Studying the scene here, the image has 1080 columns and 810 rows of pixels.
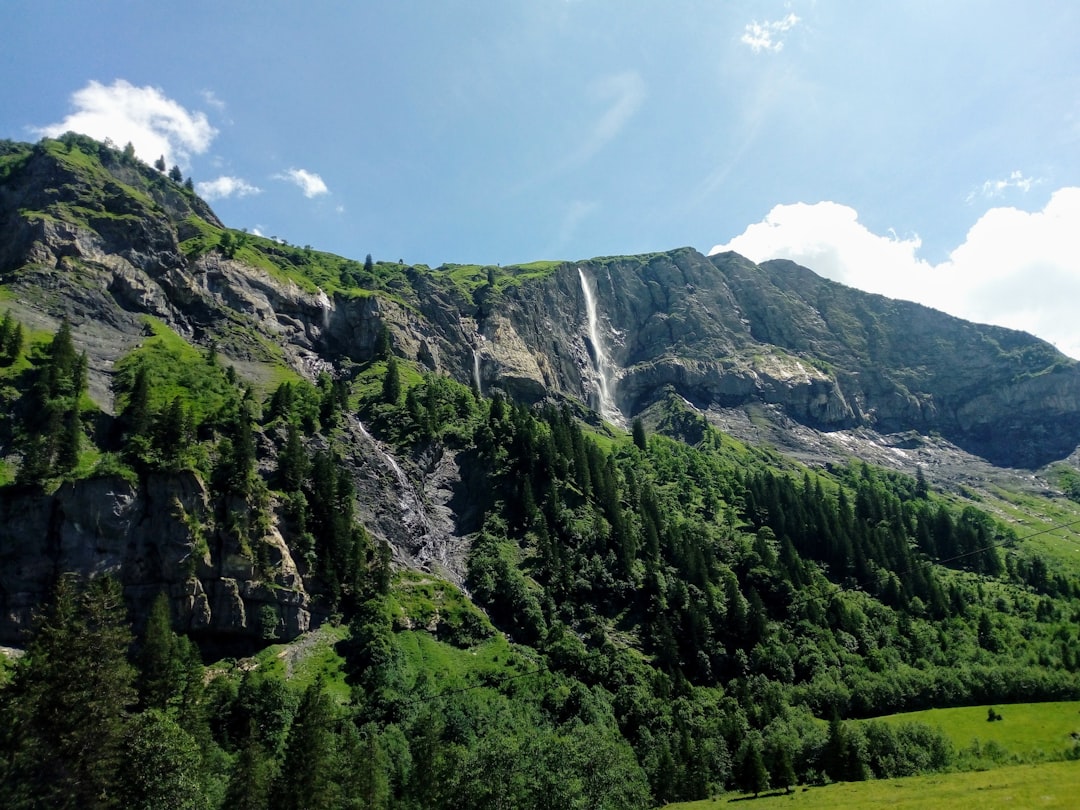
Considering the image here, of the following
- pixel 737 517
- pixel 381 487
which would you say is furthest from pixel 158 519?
pixel 737 517

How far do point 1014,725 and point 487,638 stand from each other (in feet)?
287

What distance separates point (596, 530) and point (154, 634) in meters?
88.4

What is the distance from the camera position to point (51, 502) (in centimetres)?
9700

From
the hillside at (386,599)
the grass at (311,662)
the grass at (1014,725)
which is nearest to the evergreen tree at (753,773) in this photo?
the hillside at (386,599)

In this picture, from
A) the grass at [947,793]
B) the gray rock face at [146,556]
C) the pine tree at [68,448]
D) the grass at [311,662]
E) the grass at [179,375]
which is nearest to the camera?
the grass at [947,793]

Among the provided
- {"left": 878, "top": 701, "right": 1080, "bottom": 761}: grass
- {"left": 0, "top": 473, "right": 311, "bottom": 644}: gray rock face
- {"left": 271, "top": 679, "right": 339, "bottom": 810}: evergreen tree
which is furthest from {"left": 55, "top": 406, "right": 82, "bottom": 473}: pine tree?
{"left": 878, "top": 701, "right": 1080, "bottom": 761}: grass

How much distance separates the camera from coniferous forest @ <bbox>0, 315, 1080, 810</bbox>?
63.8 metres

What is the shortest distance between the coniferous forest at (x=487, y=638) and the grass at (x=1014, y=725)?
14.6 ft

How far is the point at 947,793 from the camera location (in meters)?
58.5

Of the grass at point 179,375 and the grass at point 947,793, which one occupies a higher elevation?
the grass at point 179,375

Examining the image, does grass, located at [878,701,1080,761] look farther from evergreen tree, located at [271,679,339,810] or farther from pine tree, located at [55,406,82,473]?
pine tree, located at [55,406,82,473]

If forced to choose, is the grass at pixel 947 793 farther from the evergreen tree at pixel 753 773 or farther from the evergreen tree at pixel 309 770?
the evergreen tree at pixel 309 770

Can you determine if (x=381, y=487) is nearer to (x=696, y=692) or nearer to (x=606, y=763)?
(x=696, y=692)

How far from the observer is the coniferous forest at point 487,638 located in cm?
6384
